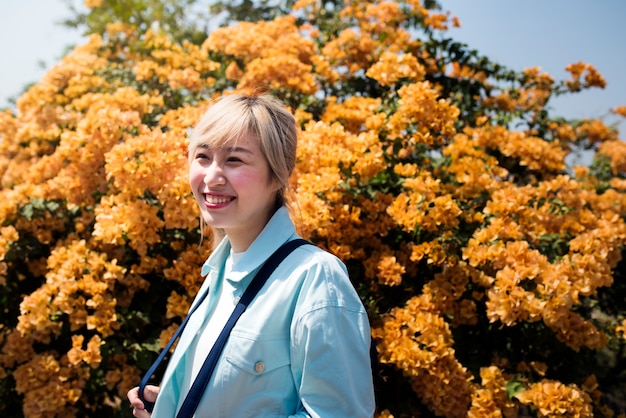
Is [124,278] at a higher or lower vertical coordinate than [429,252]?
lower

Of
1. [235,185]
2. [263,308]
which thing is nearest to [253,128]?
[235,185]

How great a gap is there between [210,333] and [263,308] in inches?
8.7

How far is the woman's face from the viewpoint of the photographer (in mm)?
1289

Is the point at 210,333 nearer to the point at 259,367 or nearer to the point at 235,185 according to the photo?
the point at 259,367

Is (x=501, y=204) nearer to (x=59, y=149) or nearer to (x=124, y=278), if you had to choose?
(x=124, y=278)

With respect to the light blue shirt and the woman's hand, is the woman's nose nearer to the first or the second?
the light blue shirt

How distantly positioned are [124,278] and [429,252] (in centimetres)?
144

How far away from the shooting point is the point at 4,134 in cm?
395

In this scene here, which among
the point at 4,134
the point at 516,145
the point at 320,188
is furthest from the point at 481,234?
the point at 4,134

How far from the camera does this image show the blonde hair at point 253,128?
4.23 ft

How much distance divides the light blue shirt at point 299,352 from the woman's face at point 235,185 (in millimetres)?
152

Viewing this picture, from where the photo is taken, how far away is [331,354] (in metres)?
1.02

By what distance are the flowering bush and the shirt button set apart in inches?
40.7

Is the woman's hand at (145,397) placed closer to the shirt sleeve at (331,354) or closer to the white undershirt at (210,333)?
the white undershirt at (210,333)
